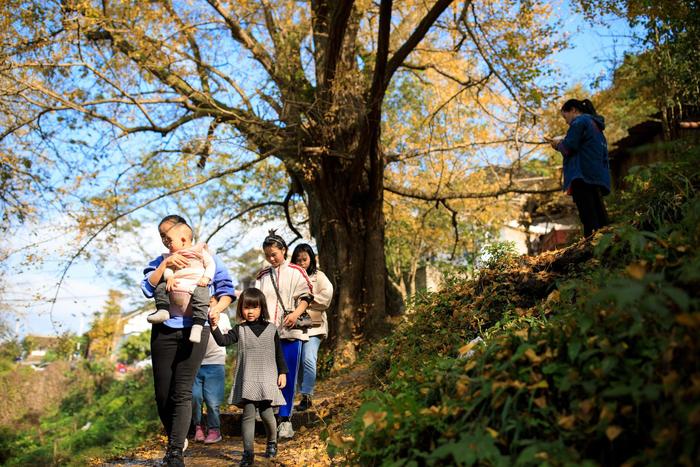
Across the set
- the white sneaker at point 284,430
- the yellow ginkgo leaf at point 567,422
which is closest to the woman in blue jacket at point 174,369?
the white sneaker at point 284,430

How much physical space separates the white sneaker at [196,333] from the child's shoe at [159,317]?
0.78ft

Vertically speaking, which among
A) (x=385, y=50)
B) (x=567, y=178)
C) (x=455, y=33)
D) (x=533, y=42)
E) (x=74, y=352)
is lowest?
(x=74, y=352)

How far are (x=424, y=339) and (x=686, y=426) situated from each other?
4363mm

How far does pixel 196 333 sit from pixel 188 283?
1.48 ft

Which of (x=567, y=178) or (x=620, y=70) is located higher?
(x=620, y=70)

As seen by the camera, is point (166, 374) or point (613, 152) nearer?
point (166, 374)

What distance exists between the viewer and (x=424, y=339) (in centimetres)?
676

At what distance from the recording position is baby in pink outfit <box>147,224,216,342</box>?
195 inches

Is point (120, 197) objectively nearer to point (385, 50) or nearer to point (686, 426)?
point (385, 50)

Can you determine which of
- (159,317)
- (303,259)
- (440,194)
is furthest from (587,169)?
(440,194)

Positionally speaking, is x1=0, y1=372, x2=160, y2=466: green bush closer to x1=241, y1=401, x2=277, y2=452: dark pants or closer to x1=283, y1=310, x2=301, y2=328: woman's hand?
x1=283, y1=310, x2=301, y2=328: woman's hand

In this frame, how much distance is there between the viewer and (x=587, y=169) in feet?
21.4

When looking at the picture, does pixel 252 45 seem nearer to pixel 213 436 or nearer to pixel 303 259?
pixel 303 259

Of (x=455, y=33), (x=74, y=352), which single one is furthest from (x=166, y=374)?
(x=74, y=352)
